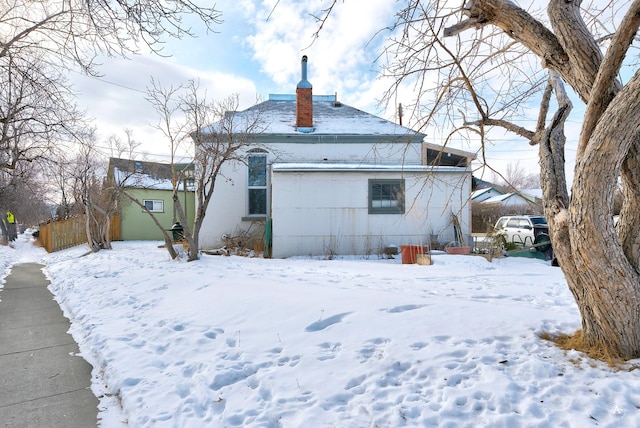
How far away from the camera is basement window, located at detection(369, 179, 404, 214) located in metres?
12.9

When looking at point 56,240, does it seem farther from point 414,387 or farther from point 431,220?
point 414,387

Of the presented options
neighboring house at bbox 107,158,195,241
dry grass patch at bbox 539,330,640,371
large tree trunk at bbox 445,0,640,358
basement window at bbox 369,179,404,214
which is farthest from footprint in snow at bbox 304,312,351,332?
neighboring house at bbox 107,158,195,241

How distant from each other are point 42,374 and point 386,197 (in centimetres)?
1078

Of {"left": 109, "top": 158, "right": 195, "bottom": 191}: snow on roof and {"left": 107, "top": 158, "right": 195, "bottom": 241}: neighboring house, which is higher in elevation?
{"left": 109, "top": 158, "right": 195, "bottom": 191}: snow on roof

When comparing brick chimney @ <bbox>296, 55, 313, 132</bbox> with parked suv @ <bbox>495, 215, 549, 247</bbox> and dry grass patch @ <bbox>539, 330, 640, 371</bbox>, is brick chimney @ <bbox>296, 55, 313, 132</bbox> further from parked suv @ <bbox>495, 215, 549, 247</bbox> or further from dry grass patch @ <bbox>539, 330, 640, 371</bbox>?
dry grass patch @ <bbox>539, 330, 640, 371</bbox>

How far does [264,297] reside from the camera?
18.4 ft

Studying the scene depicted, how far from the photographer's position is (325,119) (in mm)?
16625

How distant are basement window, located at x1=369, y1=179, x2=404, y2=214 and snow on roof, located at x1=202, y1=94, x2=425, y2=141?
224cm

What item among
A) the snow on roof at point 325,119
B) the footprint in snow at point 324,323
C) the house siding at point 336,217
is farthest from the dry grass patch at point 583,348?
the snow on roof at point 325,119

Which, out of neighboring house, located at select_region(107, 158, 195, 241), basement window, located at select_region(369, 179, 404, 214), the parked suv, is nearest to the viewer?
basement window, located at select_region(369, 179, 404, 214)

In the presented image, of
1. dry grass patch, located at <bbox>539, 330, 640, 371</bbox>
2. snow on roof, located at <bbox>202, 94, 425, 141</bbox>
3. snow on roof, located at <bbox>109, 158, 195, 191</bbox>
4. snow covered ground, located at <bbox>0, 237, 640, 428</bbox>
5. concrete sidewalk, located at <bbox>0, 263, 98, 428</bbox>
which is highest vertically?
snow on roof, located at <bbox>202, 94, 425, 141</bbox>

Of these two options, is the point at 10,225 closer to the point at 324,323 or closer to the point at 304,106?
the point at 304,106

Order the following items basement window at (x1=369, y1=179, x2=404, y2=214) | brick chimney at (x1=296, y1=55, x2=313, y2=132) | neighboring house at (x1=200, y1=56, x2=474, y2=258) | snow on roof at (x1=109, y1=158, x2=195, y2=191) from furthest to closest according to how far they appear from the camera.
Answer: snow on roof at (x1=109, y1=158, x2=195, y2=191) → brick chimney at (x1=296, y1=55, x2=313, y2=132) → basement window at (x1=369, y1=179, x2=404, y2=214) → neighboring house at (x1=200, y1=56, x2=474, y2=258)

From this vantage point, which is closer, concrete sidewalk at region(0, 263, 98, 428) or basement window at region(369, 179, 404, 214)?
concrete sidewalk at region(0, 263, 98, 428)
